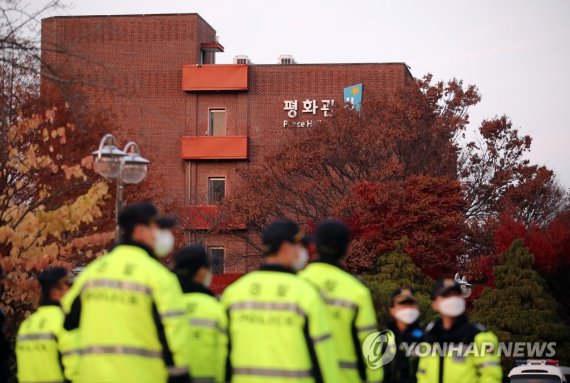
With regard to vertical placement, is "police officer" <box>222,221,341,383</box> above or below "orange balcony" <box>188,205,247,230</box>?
above

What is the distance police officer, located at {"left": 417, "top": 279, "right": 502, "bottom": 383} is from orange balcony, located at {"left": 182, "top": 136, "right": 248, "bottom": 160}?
56.7 metres

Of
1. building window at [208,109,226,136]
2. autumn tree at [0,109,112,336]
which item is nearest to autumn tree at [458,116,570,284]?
building window at [208,109,226,136]

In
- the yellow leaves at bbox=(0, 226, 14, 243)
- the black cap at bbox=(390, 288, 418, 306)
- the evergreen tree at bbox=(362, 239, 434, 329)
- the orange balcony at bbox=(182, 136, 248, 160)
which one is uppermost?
the orange balcony at bbox=(182, 136, 248, 160)

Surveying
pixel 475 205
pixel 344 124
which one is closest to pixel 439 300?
pixel 344 124

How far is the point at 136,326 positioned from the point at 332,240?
1.97 metres

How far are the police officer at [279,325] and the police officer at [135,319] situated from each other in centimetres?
44

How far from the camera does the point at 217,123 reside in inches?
2785

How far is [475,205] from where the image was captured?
5881 centimetres

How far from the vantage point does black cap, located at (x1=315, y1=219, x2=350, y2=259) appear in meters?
10.2

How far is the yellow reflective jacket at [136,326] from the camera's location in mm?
8969

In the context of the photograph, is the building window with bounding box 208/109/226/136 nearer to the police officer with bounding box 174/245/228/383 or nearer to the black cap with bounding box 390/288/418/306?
the black cap with bounding box 390/288/418/306

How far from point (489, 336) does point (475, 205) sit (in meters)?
47.0

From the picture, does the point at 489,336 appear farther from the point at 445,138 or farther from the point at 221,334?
the point at 445,138

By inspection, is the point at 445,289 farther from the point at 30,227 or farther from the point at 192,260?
the point at 30,227
